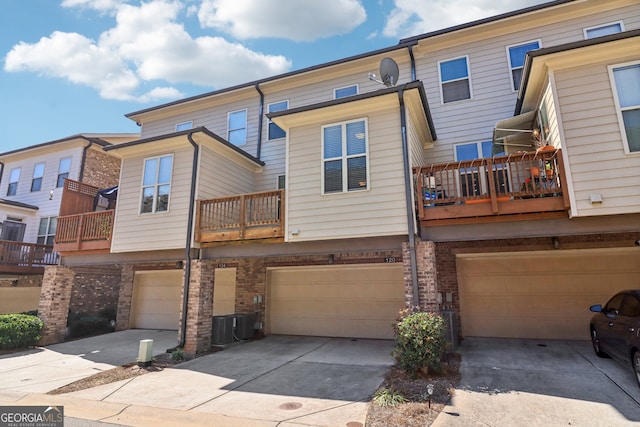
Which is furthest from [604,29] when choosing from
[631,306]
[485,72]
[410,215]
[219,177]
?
[219,177]

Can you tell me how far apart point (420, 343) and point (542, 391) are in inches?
83.2

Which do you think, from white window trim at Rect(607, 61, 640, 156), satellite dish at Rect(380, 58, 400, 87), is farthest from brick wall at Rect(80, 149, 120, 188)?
white window trim at Rect(607, 61, 640, 156)

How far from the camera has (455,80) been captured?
36.0 feet

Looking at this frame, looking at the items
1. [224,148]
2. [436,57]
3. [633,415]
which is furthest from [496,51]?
[633,415]

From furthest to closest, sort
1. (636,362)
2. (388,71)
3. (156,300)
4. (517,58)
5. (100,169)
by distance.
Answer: (100,169)
(156,300)
(517,58)
(388,71)
(636,362)

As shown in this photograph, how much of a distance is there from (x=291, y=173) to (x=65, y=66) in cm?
1015

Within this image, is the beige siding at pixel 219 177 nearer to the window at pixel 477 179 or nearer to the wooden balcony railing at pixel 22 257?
the window at pixel 477 179

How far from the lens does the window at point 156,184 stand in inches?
411

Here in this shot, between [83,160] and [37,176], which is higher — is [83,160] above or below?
above

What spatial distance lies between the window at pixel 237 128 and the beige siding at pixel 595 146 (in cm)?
1063

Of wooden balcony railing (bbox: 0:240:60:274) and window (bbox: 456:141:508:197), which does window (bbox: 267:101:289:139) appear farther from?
wooden balcony railing (bbox: 0:240:60:274)

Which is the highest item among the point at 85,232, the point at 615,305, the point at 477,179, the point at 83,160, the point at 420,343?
the point at 83,160

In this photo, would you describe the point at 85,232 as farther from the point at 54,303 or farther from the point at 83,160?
the point at 83,160

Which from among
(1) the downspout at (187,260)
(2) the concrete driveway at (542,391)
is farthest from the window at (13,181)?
(2) the concrete driveway at (542,391)
